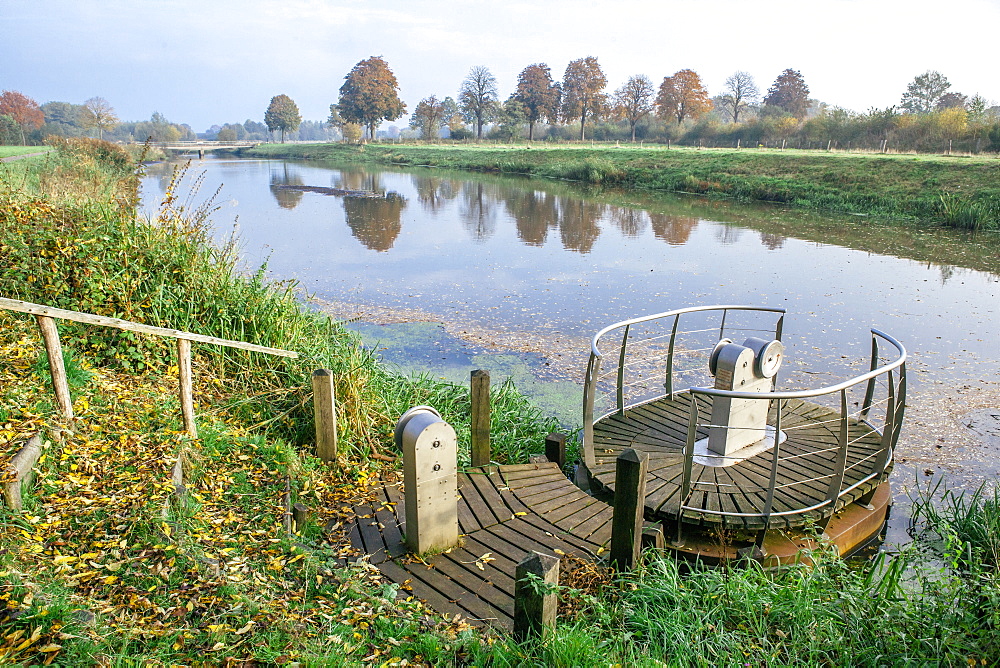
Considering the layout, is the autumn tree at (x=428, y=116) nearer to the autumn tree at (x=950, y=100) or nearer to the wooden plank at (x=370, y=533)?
the autumn tree at (x=950, y=100)

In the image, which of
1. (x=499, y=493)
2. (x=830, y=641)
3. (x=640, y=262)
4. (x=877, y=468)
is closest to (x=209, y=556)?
(x=499, y=493)

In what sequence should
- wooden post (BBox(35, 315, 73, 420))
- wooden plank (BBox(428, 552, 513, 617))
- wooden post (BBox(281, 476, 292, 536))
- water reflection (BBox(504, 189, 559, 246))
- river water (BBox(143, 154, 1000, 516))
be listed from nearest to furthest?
1. wooden plank (BBox(428, 552, 513, 617))
2. wooden post (BBox(35, 315, 73, 420))
3. wooden post (BBox(281, 476, 292, 536))
4. river water (BBox(143, 154, 1000, 516))
5. water reflection (BBox(504, 189, 559, 246))

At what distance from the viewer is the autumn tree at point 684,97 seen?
242 ft

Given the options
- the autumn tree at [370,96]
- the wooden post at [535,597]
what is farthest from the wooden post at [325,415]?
the autumn tree at [370,96]

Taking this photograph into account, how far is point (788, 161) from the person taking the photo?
115 ft

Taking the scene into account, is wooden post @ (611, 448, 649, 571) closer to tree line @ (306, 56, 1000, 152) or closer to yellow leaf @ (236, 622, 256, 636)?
yellow leaf @ (236, 622, 256, 636)

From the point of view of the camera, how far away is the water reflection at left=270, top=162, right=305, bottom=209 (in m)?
29.9

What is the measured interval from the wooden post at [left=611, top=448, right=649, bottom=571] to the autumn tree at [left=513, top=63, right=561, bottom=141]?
82.1m

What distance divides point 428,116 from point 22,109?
4768 centimetres

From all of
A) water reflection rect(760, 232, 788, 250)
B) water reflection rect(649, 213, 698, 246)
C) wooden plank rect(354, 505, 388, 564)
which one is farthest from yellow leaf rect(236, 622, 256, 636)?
water reflection rect(760, 232, 788, 250)

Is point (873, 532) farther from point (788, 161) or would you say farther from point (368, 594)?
point (788, 161)

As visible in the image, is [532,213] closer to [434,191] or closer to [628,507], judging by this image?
[434,191]

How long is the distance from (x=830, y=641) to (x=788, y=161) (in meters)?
36.0

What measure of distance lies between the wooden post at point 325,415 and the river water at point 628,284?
340 centimetres
